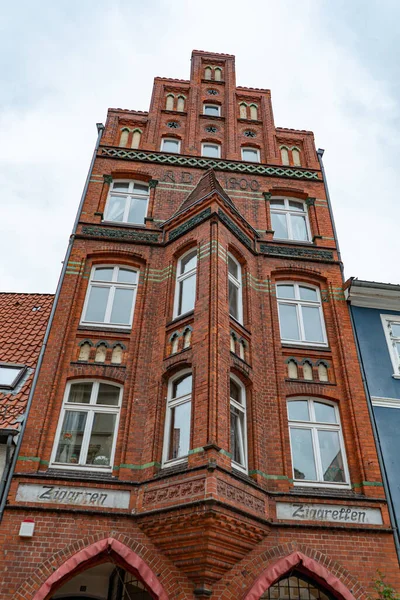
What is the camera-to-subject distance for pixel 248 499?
9.50 meters

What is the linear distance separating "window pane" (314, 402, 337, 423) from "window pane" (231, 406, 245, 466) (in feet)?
6.84

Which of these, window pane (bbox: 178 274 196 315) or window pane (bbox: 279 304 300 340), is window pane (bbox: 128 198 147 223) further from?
Answer: window pane (bbox: 279 304 300 340)

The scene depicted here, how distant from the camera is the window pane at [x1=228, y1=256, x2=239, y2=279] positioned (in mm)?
13312

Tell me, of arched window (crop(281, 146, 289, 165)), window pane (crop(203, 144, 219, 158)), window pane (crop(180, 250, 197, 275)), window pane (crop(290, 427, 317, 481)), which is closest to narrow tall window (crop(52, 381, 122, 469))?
window pane (crop(180, 250, 197, 275))

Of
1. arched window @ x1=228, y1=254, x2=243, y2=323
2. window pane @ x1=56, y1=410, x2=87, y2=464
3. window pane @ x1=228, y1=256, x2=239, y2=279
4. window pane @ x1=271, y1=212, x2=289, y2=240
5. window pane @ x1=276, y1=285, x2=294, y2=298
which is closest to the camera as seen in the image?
window pane @ x1=56, y1=410, x2=87, y2=464

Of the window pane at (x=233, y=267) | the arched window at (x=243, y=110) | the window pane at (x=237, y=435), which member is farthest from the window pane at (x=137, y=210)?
the window pane at (x=237, y=435)

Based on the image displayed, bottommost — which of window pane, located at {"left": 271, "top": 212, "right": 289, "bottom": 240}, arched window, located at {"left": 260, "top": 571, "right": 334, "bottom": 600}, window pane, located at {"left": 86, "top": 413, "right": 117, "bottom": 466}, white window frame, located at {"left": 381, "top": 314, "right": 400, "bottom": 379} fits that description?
arched window, located at {"left": 260, "top": 571, "right": 334, "bottom": 600}

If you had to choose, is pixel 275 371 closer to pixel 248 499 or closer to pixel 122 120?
pixel 248 499

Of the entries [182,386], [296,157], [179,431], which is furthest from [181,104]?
[179,431]

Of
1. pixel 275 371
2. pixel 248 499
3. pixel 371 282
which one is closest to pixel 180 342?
pixel 275 371

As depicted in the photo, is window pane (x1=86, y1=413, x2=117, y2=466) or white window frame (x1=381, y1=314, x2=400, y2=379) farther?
white window frame (x1=381, y1=314, x2=400, y2=379)

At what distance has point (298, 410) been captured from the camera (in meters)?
11.9

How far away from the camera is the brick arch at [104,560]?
8758mm

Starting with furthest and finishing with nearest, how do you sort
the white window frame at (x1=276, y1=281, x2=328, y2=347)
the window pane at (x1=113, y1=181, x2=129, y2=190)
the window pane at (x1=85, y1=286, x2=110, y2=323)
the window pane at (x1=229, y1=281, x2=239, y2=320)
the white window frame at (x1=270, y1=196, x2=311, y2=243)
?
the window pane at (x1=113, y1=181, x2=129, y2=190) → the white window frame at (x1=270, y1=196, x2=311, y2=243) → the white window frame at (x1=276, y1=281, x2=328, y2=347) → the window pane at (x1=85, y1=286, x2=110, y2=323) → the window pane at (x1=229, y1=281, x2=239, y2=320)
